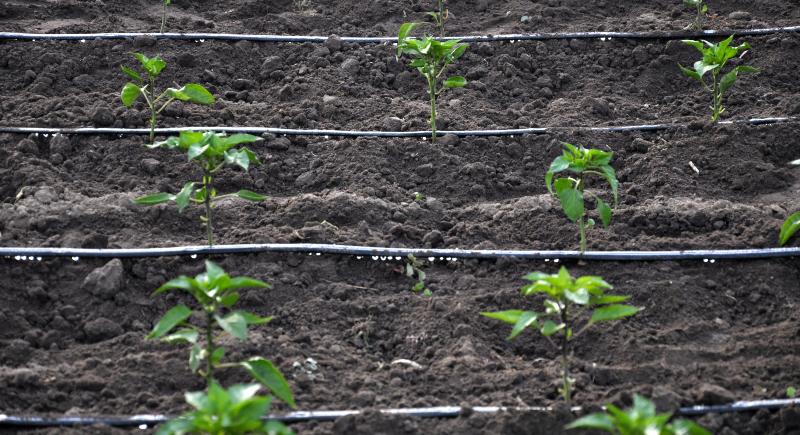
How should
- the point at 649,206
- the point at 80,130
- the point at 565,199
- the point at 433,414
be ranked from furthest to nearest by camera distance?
the point at 80,130
the point at 649,206
the point at 565,199
the point at 433,414

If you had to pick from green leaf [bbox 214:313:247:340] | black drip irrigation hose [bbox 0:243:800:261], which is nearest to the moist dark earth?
black drip irrigation hose [bbox 0:243:800:261]

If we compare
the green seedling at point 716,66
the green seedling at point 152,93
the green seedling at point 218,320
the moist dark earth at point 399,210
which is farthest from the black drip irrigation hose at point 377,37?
the green seedling at point 218,320

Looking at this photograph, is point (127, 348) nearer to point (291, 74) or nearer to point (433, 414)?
point (433, 414)

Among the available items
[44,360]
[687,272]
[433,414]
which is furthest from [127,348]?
[687,272]

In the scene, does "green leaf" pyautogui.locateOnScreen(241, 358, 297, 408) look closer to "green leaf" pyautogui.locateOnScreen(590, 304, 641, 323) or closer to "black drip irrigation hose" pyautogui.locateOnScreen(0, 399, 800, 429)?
"black drip irrigation hose" pyautogui.locateOnScreen(0, 399, 800, 429)

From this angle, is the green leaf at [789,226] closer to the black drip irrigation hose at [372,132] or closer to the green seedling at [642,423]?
the black drip irrigation hose at [372,132]

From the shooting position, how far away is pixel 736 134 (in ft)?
16.1

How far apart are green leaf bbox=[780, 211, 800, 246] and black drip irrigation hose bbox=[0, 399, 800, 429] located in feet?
3.11

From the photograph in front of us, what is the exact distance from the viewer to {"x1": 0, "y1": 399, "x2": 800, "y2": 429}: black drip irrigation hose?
10.5 feet

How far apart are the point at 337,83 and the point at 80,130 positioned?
4.73 feet

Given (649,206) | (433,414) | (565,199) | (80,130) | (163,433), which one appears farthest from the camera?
(80,130)

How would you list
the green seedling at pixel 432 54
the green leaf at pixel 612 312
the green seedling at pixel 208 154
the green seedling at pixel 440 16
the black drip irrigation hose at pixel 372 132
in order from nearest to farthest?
the green leaf at pixel 612 312, the green seedling at pixel 208 154, the green seedling at pixel 432 54, the black drip irrigation hose at pixel 372 132, the green seedling at pixel 440 16

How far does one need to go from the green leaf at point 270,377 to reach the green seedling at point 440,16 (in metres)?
3.23

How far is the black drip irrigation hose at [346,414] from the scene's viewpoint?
10.5ft
